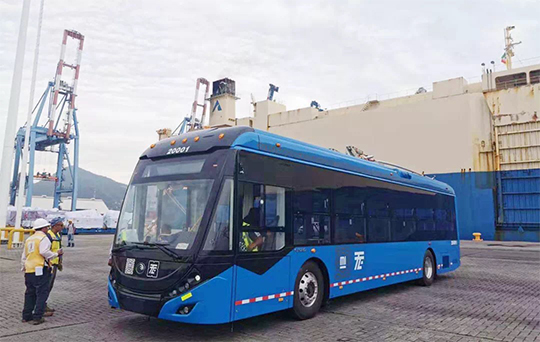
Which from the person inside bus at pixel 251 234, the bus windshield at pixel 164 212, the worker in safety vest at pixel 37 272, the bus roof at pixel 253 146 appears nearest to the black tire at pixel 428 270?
the bus roof at pixel 253 146

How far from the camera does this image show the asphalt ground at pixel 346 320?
5.77 metres

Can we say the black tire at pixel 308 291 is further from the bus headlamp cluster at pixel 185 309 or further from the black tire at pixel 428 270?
the black tire at pixel 428 270

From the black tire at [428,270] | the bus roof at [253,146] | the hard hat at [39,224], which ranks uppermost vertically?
the bus roof at [253,146]

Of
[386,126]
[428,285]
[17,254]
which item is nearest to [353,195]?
[428,285]

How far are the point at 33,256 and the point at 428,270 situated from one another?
943 centimetres

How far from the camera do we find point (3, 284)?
1027cm

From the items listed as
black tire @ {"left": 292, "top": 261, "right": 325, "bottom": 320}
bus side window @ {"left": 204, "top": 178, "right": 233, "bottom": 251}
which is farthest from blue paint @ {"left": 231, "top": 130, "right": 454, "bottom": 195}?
black tire @ {"left": 292, "top": 261, "right": 325, "bottom": 320}

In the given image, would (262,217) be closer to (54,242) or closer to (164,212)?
(164,212)

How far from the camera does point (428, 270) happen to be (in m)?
11.1

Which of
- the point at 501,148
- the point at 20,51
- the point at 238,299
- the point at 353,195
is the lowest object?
the point at 238,299

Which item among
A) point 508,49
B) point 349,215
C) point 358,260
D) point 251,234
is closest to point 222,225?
point 251,234

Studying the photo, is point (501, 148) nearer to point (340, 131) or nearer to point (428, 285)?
point (340, 131)

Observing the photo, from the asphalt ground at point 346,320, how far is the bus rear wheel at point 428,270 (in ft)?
0.84

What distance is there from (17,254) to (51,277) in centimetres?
1398
